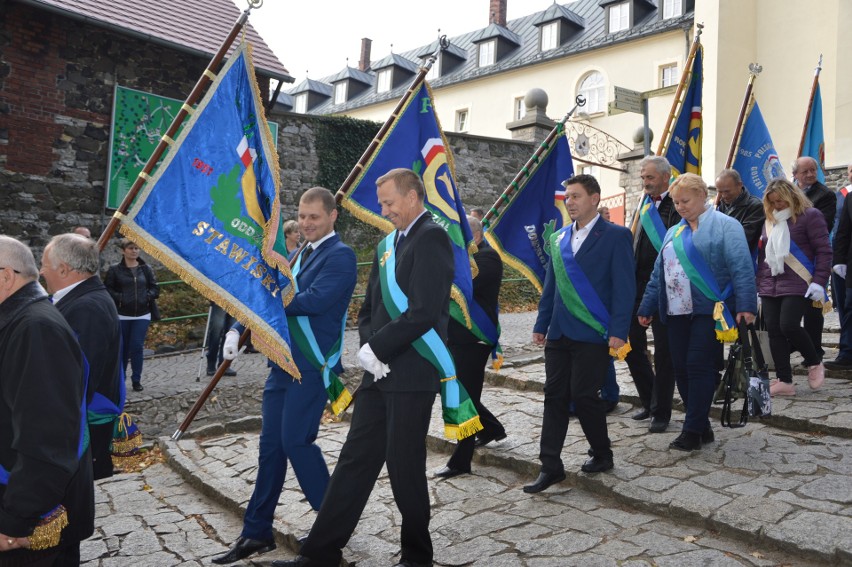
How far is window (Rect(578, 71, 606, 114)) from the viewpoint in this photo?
102ft

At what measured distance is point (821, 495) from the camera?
453 centimetres

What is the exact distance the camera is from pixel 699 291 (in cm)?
537

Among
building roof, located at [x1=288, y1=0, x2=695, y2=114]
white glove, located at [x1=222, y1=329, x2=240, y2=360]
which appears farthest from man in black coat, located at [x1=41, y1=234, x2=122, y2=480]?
building roof, located at [x1=288, y1=0, x2=695, y2=114]

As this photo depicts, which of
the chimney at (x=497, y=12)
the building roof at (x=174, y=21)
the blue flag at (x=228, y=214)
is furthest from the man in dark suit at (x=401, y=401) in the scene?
the chimney at (x=497, y=12)

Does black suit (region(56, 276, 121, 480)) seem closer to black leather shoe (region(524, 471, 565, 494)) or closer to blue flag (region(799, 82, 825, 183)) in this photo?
black leather shoe (region(524, 471, 565, 494))

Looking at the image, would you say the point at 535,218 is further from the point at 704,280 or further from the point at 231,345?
the point at 231,345

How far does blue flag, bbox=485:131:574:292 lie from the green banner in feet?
29.2

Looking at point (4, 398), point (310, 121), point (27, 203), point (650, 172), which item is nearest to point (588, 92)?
point (310, 121)

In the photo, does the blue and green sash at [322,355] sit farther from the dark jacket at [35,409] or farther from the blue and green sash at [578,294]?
the dark jacket at [35,409]

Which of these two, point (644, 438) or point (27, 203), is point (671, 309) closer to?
point (644, 438)

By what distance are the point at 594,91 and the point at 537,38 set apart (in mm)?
5556

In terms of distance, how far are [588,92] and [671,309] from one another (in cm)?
2796

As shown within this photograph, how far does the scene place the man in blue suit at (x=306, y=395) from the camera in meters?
4.37

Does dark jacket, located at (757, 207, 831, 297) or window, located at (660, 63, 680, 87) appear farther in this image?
window, located at (660, 63, 680, 87)
